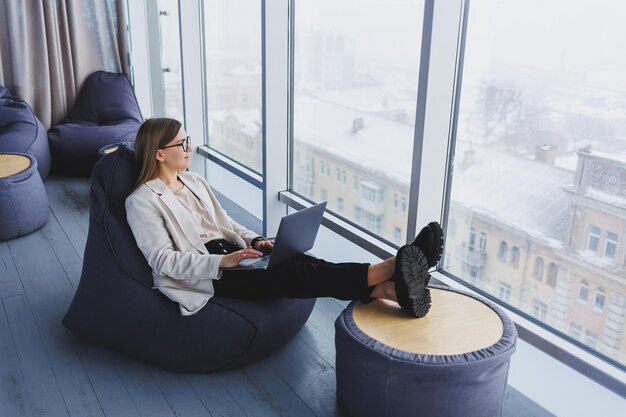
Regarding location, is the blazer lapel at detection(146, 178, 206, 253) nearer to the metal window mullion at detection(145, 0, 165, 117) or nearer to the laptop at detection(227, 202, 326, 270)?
the laptop at detection(227, 202, 326, 270)

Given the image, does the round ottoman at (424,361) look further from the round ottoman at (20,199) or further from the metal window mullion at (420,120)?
the round ottoman at (20,199)

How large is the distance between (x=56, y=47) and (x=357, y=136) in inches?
136

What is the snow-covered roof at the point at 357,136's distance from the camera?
3107mm

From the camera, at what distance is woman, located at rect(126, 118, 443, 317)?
2400 mm

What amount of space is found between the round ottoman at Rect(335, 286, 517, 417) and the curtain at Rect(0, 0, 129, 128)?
14.4 ft

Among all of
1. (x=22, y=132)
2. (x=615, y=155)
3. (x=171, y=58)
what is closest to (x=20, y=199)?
(x=22, y=132)

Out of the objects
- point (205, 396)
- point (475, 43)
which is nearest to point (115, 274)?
point (205, 396)

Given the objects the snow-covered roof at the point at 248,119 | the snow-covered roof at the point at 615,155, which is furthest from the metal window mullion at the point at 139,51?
the snow-covered roof at the point at 615,155

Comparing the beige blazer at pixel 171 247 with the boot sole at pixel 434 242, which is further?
the beige blazer at pixel 171 247

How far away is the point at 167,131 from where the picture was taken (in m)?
2.57

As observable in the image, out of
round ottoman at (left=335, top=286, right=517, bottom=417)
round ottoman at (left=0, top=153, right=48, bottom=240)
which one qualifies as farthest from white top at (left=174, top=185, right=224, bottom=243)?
round ottoman at (left=0, top=153, right=48, bottom=240)

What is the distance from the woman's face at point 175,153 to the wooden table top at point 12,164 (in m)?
1.78

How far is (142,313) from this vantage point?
2531mm

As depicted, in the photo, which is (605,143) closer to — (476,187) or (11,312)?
(476,187)
